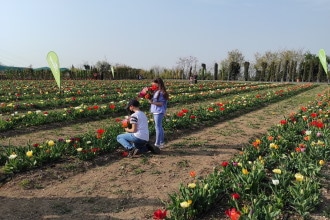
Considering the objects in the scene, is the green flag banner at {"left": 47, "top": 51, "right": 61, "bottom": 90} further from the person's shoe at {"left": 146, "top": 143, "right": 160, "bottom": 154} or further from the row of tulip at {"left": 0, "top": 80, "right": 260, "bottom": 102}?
the person's shoe at {"left": 146, "top": 143, "right": 160, "bottom": 154}

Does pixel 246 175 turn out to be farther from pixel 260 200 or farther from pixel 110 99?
pixel 110 99

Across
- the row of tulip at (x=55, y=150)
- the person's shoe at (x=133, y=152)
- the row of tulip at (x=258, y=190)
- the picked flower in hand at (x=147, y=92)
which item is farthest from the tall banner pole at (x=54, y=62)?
the row of tulip at (x=258, y=190)

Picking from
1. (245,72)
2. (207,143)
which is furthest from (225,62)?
(207,143)

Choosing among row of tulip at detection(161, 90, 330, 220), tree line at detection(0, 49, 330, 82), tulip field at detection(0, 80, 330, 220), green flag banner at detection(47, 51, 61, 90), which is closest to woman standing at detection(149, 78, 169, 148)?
tulip field at detection(0, 80, 330, 220)

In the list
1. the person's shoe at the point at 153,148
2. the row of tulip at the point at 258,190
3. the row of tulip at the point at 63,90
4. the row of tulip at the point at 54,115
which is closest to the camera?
the row of tulip at the point at 258,190

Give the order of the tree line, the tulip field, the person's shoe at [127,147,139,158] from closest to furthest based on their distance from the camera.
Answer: the tulip field < the person's shoe at [127,147,139,158] < the tree line

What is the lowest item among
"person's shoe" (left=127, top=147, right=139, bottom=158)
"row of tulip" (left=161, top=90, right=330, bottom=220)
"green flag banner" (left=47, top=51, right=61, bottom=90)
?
"person's shoe" (left=127, top=147, right=139, bottom=158)

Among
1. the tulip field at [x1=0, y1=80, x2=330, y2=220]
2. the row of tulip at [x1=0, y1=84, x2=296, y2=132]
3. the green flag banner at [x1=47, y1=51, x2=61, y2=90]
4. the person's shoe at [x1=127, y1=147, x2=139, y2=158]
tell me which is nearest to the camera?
the tulip field at [x1=0, y1=80, x2=330, y2=220]

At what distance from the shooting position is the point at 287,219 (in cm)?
392

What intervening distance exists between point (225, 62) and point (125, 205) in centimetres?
7290

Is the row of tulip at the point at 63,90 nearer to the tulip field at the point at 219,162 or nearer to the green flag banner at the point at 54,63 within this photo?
the green flag banner at the point at 54,63

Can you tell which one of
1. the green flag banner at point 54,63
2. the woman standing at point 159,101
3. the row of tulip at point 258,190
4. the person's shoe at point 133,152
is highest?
the green flag banner at point 54,63

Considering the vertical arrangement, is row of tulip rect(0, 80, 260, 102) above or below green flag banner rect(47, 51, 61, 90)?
below

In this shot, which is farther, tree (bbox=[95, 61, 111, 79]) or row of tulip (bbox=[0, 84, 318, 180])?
tree (bbox=[95, 61, 111, 79])
